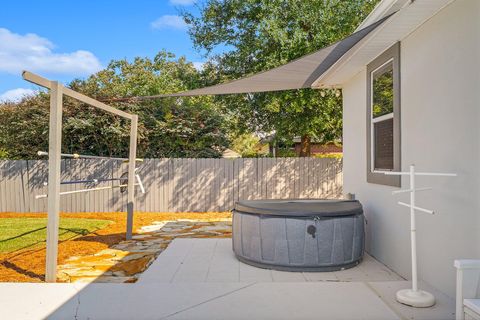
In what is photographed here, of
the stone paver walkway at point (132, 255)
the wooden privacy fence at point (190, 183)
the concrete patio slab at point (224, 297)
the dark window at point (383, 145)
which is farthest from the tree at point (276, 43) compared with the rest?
the concrete patio slab at point (224, 297)

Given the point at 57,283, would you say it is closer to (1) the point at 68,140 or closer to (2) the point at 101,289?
(2) the point at 101,289

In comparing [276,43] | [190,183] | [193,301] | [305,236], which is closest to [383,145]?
[305,236]

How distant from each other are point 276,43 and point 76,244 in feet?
20.2

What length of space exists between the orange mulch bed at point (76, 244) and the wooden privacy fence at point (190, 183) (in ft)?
1.35

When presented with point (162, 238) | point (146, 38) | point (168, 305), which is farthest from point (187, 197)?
point (146, 38)

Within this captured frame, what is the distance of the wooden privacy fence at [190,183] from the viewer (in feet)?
32.6

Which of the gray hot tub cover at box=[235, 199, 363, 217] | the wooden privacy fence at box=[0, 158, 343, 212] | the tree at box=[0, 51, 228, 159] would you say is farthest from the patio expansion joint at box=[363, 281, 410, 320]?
the tree at box=[0, 51, 228, 159]

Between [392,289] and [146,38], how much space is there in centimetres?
1951

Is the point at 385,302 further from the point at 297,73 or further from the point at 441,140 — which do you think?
the point at 297,73

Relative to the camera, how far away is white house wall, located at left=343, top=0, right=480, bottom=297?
2.93m

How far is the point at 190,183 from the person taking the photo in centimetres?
998

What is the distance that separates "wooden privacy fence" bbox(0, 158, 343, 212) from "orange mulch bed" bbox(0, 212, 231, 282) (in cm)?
41

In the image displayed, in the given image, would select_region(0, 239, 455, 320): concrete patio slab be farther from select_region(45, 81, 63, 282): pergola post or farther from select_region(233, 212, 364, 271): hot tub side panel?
select_region(45, 81, 63, 282): pergola post

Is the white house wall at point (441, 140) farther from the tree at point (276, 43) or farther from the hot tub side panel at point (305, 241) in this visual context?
the tree at point (276, 43)
